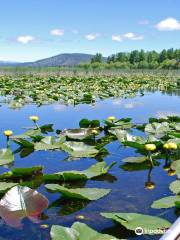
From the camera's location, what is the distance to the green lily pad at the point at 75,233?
1.93 m

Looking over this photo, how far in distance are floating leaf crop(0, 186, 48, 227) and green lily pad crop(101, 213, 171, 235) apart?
17.7 inches

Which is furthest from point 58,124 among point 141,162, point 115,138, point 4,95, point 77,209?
point 4,95

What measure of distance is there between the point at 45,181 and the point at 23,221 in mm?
733

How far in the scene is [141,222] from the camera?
7.14 feet

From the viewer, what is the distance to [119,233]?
2.25 meters

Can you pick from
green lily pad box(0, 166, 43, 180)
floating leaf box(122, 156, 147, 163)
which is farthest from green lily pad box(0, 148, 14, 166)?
floating leaf box(122, 156, 147, 163)

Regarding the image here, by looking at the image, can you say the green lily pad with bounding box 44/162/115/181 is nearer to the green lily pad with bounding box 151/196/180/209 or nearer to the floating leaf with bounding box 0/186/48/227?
the floating leaf with bounding box 0/186/48/227

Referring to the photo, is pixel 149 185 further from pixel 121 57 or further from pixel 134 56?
pixel 121 57

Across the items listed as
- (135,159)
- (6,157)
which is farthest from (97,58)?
(6,157)

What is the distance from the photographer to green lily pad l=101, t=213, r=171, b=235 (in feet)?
7.06

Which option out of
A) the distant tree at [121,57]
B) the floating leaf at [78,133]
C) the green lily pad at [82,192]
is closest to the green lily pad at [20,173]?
the green lily pad at [82,192]

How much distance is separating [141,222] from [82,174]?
893 millimetres

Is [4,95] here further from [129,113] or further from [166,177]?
[166,177]

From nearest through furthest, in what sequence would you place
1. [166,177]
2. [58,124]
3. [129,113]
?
[166,177] → [58,124] → [129,113]
